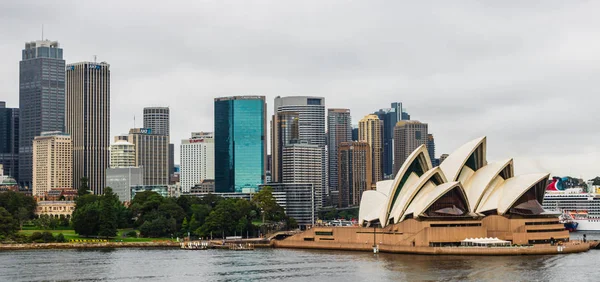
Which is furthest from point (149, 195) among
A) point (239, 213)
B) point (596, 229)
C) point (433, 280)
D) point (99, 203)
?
point (433, 280)

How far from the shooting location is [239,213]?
131625 millimetres

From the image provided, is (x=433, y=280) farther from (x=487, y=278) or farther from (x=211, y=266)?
(x=211, y=266)

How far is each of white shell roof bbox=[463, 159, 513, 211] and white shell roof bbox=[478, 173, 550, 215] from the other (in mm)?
909

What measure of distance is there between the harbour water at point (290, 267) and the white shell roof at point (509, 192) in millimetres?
8663

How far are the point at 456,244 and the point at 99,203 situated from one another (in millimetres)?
62901

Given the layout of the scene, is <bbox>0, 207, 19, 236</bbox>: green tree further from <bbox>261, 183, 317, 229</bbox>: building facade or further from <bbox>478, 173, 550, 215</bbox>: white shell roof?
<bbox>261, 183, 317, 229</bbox>: building facade

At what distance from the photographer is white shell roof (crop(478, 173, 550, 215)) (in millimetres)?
95125

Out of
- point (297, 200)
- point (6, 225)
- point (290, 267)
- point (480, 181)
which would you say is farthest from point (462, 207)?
point (297, 200)

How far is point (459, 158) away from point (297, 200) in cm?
7666

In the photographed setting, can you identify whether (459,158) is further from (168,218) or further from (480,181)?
(168,218)

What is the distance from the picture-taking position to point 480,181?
97.1m

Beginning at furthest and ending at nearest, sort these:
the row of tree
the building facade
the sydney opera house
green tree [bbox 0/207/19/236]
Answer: the building facade, the row of tree, green tree [bbox 0/207/19/236], the sydney opera house

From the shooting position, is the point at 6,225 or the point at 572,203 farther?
the point at 572,203

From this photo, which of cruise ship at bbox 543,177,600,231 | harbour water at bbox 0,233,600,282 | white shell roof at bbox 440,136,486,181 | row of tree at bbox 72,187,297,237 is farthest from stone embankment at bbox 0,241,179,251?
cruise ship at bbox 543,177,600,231
